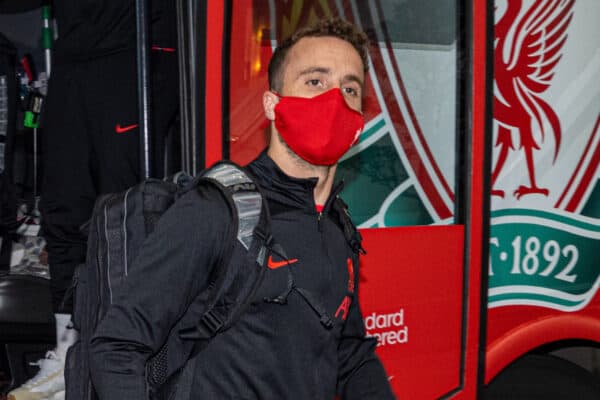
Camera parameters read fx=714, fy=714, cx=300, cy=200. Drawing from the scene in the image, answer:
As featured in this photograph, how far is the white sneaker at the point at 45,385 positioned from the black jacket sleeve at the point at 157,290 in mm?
1380

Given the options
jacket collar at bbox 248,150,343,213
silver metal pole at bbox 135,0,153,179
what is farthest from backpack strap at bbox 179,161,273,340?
silver metal pole at bbox 135,0,153,179

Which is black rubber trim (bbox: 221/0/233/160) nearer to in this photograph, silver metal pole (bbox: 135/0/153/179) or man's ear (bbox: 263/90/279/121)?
silver metal pole (bbox: 135/0/153/179)

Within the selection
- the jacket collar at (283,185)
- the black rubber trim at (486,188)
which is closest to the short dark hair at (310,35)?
the jacket collar at (283,185)

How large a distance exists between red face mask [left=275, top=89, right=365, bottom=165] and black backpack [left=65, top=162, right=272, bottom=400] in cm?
20

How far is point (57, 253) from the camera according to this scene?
2.37 m

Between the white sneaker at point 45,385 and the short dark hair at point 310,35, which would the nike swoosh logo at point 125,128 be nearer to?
the short dark hair at point 310,35

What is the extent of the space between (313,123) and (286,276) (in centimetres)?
35

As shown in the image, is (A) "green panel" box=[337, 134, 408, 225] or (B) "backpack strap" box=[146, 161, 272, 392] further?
(A) "green panel" box=[337, 134, 408, 225]

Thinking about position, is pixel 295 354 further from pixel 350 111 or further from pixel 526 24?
pixel 526 24

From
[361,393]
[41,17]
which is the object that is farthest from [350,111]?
[41,17]

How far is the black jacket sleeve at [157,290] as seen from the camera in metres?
1.15

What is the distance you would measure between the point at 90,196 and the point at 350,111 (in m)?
1.14

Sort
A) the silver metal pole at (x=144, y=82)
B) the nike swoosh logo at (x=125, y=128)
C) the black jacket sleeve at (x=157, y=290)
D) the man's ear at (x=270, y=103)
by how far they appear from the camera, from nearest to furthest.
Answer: the black jacket sleeve at (x=157, y=290)
the man's ear at (x=270, y=103)
the silver metal pole at (x=144, y=82)
the nike swoosh logo at (x=125, y=128)

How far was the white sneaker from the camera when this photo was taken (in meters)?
2.42
